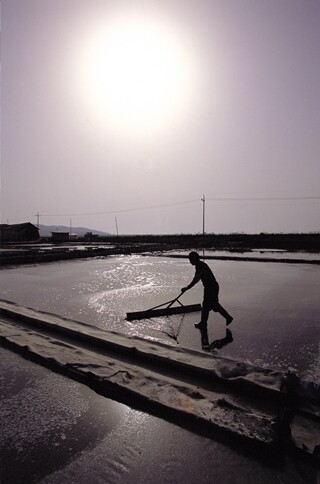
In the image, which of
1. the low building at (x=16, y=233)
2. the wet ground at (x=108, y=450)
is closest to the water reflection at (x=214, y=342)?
the wet ground at (x=108, y=450)

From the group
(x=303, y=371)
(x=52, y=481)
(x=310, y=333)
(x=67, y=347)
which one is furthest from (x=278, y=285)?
(x=52, y=481)

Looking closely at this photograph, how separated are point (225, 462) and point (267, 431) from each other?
48 centimetres

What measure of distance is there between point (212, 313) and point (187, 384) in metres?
3.64

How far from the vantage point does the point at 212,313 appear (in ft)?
23.2

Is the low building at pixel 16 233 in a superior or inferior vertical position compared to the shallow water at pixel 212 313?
superior

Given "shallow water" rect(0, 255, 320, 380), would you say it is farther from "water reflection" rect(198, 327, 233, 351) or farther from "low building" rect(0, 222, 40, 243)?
"low building" rect(0, 222, 40, 243)

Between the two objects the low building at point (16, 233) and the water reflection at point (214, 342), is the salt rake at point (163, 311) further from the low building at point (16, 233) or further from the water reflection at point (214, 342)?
the low building at point (16, 233)

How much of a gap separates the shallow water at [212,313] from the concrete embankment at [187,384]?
770 mm

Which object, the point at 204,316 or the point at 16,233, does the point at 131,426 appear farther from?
the point at 16,233

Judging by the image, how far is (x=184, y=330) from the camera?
5766 mm

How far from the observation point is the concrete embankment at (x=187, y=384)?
8.88ft

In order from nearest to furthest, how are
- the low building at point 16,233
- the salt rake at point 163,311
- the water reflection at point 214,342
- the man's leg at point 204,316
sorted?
the water reflection at point 214,342, the man's leg at point 204,316, the salt rake at point 163,311, the low building at point 16,233

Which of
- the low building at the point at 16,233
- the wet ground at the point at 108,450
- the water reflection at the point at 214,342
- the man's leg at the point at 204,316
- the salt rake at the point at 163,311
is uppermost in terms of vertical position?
the low building at the point at 16,233

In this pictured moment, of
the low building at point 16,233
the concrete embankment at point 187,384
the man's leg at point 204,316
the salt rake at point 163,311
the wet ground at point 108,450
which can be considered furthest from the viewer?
the low building at point 16,233
